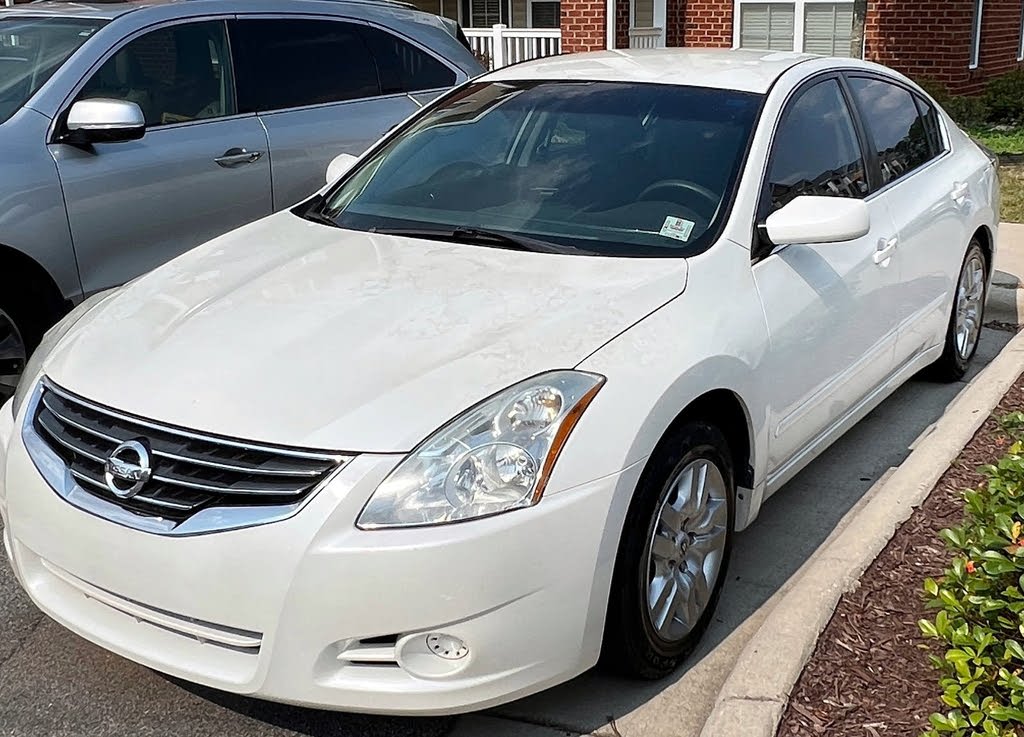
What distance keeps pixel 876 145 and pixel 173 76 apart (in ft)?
10.7

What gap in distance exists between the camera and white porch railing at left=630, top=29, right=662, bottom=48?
47.3 feet

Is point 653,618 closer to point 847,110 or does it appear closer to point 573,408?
point 573,408

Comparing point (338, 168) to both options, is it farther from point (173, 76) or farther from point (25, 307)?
point (25, 307)

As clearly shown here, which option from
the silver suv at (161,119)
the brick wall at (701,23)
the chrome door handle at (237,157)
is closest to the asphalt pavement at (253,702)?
the silver suv at (161,119)

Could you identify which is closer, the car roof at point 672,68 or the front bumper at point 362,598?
the front bumper at point 362,598

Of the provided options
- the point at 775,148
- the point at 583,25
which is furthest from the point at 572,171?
the point at 583,25

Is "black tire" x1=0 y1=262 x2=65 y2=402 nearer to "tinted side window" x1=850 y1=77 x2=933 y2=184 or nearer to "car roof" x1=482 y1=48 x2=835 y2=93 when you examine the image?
"car roof" x1=482 y1=48 x2=835 y2=93

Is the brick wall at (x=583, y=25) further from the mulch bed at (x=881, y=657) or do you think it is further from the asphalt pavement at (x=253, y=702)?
the asphalt pavement at (x=253, y=702)

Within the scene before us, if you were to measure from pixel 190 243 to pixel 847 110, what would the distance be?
9.92ft

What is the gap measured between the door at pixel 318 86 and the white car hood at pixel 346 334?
219cm

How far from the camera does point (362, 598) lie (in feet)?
8.60

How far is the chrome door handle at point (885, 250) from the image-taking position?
4.36 meters

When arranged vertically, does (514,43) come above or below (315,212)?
above

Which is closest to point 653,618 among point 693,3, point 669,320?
point 669,320
